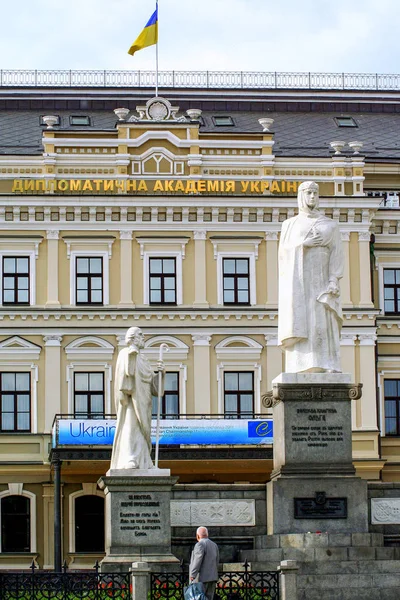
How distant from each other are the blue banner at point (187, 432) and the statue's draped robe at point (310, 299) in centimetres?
2388

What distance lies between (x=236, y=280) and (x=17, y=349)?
713 cm

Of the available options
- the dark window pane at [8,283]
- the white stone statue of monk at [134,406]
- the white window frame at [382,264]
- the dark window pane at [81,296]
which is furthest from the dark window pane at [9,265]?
the white stone statue of monk at [134,406]

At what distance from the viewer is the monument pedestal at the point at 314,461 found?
24.5 meters

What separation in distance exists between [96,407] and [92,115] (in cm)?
1235

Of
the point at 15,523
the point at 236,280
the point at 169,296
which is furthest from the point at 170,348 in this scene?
the point at 15,523

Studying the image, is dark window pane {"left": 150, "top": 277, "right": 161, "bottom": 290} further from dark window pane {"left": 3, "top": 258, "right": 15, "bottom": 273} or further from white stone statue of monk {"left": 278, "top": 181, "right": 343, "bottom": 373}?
white stone statue of monk {"left": 278, "top": 181, "right": 343, "bottom": 373}

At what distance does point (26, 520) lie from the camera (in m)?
50.5

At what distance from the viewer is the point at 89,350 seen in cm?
5181

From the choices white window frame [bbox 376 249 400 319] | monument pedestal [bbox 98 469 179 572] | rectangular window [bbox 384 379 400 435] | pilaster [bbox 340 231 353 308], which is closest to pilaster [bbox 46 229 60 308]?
pilaster [bbox 340 231 353 308]

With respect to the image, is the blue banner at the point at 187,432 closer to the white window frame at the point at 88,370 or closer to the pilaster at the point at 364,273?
the white window frame at the point at 88,370

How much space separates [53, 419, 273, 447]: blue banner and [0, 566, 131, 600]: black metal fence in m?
27.0

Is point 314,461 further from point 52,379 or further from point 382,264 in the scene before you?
point 382,264

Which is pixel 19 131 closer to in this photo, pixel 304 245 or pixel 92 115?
pixel 92 115

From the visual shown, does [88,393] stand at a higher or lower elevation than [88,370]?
lower
